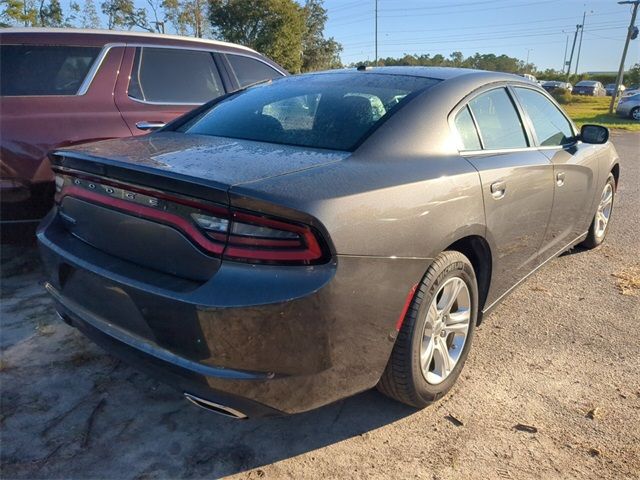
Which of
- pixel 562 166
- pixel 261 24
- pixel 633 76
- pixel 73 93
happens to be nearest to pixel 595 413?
pixel 562 166

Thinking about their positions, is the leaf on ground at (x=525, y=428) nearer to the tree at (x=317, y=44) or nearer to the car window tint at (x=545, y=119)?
the car window tint at (x=545, y=119)

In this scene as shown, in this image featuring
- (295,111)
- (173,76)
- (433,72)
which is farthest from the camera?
(173,76)

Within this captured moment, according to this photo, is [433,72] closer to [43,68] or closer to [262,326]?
[262,326]

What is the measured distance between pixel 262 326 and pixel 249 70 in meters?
4.05

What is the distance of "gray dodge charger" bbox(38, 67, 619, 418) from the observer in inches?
69.2

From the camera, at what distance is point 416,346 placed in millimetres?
2189

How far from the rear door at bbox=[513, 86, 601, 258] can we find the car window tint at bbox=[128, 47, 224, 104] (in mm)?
2806

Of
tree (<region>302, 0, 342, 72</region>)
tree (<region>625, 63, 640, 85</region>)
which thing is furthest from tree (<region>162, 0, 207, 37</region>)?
tree (<region>625, 63, 640, 85</region>)

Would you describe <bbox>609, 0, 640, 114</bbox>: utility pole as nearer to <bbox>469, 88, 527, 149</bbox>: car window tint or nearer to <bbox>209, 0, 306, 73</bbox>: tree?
<bbox>209, 0, 306, 73</bbox>: tree

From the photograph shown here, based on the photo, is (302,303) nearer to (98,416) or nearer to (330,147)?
(330,147)

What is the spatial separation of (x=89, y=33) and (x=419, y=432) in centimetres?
376

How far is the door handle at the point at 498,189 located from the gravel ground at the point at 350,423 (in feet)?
3.14

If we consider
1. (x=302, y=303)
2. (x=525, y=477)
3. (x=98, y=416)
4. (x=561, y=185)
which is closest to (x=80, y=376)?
(x=98, y=416)

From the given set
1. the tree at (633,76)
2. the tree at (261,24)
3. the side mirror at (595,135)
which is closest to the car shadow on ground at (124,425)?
the side mirror at (595,135)
